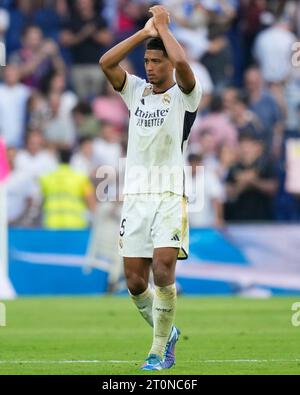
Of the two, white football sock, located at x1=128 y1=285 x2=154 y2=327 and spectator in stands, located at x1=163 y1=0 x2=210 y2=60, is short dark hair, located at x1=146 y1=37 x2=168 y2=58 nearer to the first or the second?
white football sock, located at x1=128 y1=285 x2=154 y2=327

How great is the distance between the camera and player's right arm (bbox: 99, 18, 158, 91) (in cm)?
1002

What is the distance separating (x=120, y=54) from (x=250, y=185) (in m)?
11.6

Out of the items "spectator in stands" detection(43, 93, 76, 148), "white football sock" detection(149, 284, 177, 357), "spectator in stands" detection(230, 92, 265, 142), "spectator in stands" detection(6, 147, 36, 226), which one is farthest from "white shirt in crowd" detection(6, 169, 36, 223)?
"white football sock" detection(149, 284, 177, 357)

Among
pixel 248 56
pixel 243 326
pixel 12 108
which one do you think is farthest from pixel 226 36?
pixel 243 326

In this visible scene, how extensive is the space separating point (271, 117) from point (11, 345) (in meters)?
12.2

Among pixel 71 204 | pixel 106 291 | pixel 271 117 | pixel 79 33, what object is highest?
pixel 79 33

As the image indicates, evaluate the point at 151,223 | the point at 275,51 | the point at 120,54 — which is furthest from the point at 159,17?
the point at 275,51

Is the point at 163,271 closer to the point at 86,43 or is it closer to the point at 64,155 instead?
the point at 64,155

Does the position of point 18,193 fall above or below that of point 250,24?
below

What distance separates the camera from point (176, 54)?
9.86 meters

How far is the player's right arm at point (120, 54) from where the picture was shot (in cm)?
1002

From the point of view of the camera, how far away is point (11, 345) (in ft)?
40.6
